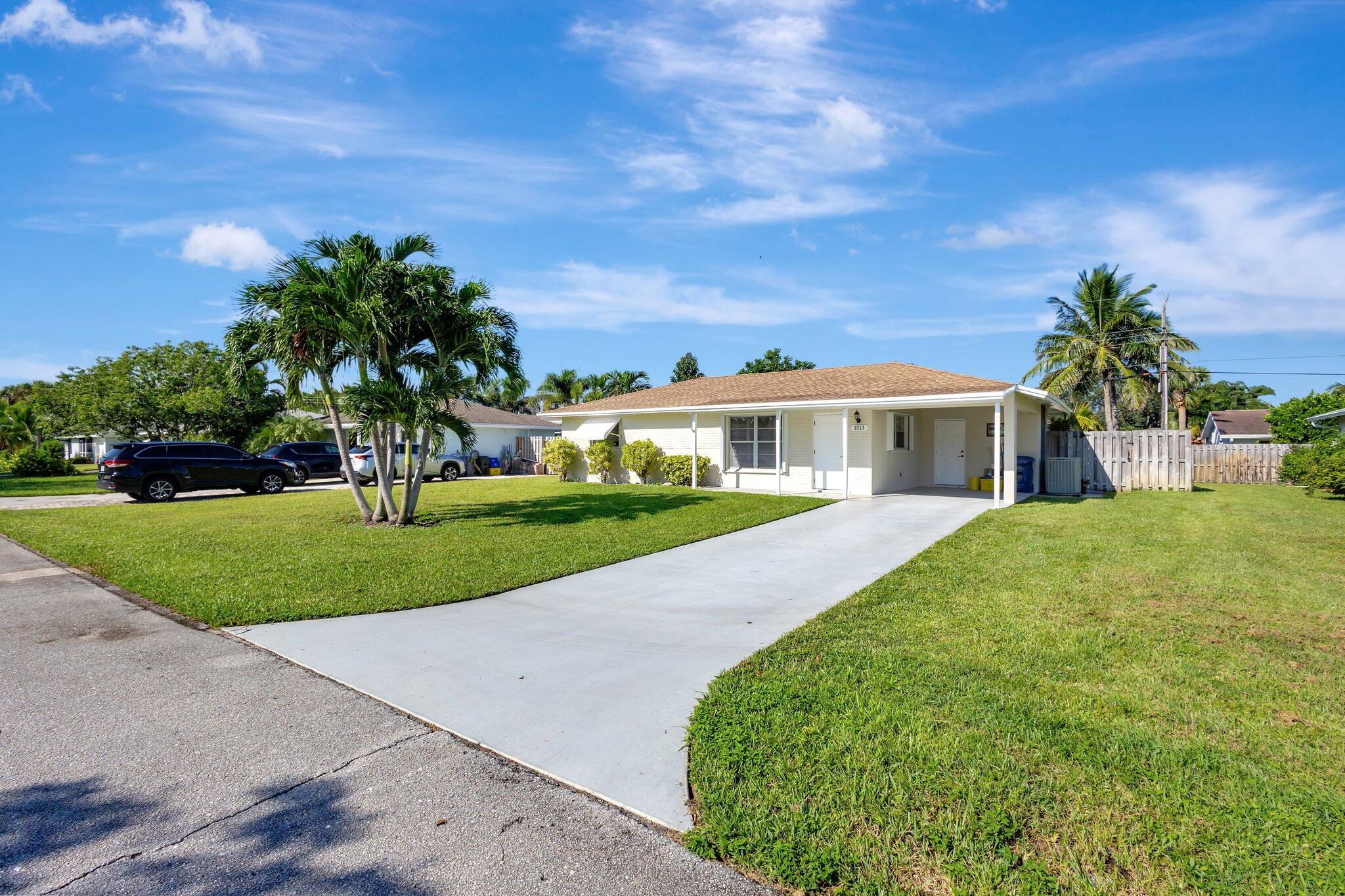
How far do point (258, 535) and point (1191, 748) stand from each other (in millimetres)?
12544

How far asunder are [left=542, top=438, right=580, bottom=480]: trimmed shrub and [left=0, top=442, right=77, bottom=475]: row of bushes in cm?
2691

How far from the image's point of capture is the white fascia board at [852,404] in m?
14.4

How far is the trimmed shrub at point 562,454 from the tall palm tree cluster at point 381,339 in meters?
9.12

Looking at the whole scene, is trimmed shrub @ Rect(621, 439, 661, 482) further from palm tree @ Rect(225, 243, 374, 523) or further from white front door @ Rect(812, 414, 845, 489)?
palm tree @ Rect(225, 243, 374, 523)

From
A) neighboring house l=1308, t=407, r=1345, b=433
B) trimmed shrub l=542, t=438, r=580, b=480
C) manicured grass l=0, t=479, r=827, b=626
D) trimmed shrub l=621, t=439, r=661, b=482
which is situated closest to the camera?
manicured grass l=0, t=479, r=827, b=626

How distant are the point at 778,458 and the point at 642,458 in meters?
4.90

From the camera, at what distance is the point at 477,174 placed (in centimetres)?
1370

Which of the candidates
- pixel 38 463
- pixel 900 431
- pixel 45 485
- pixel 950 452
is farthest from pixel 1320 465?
pixel 38 463

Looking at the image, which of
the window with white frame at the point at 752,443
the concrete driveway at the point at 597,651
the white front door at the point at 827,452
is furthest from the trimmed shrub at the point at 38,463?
the white front door at the point at 827,452

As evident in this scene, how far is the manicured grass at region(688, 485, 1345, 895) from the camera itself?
2.53 m

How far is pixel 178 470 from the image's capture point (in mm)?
17984

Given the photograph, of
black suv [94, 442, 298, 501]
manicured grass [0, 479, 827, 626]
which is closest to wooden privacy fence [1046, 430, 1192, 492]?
manicured grass [0, 479, 827, 626]

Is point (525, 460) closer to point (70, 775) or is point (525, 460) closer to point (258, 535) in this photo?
point (258, 535)

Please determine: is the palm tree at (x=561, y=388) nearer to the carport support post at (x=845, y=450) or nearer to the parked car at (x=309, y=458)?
the parked car at (x=309, y=458)
